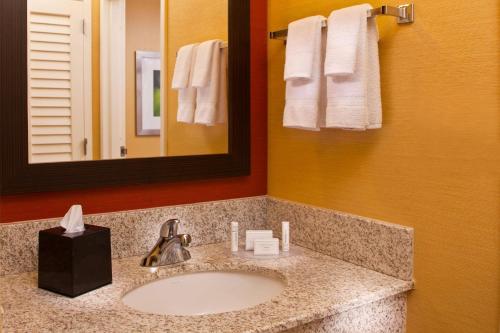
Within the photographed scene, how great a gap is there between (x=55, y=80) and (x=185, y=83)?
1.31ft

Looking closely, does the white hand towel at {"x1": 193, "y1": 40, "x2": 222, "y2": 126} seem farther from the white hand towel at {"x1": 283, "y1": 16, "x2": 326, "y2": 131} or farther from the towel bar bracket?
the towel bar bracket

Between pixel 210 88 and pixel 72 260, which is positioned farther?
pixel 210 88

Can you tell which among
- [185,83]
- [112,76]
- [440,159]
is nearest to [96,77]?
[112,76]

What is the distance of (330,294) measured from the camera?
1224 mm

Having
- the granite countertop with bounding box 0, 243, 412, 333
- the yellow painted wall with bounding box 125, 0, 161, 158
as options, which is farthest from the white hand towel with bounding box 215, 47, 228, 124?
the granite countertop with bounding box 0, 243, 412, 333

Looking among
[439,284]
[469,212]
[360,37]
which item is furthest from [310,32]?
[439,284]

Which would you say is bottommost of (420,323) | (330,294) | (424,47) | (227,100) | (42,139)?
(420,323)

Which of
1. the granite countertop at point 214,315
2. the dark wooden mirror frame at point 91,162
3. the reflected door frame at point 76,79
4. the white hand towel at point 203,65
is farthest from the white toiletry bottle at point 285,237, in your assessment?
the reflected door frame at point 76,79

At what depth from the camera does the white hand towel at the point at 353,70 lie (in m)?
1.29

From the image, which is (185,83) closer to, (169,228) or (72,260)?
(169,228)

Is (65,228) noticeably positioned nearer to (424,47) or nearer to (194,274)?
(194,274)

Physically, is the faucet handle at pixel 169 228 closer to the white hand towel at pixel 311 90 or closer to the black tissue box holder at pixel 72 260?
the black tissue box holder at pixel 72 260

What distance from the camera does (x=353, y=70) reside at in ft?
4.17

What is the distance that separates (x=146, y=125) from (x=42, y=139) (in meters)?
0.30
